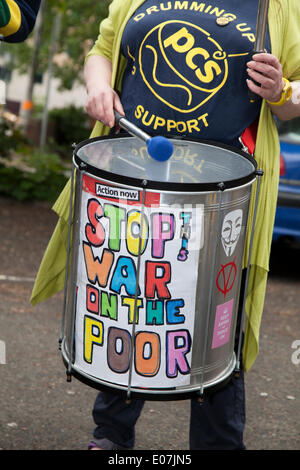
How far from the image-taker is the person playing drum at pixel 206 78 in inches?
80.3

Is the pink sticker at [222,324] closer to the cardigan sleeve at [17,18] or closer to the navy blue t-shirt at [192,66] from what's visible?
the navy blue t-shirt at [192,66]

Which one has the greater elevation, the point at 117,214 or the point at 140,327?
the point at 117,214

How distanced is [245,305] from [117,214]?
63 cm

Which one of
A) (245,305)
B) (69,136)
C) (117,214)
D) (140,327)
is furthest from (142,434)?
(69,136)

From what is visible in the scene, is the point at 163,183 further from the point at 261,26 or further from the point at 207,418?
the point at 207,418

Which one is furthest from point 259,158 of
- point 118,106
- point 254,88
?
point 118,106

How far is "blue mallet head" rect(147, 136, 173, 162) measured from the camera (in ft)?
5.64

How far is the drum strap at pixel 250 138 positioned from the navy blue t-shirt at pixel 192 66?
24 mm

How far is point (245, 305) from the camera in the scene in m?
2.19

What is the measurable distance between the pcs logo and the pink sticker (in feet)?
1.94

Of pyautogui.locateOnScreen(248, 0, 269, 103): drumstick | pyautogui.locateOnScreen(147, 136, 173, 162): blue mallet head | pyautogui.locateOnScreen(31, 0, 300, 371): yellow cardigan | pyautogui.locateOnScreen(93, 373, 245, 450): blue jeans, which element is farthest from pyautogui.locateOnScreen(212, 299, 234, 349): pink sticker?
pyautogui.locateOnScreen(248, 0, 269, 103): drumstick

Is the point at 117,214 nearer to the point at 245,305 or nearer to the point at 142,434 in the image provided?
the point at 245,305

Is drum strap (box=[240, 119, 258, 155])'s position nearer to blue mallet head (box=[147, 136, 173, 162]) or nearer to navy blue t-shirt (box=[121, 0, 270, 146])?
navy blue t-shirt (box=[121, 0, 270, 146])

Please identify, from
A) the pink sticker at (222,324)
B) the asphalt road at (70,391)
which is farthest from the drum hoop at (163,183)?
the asphalt road at (70,391)
